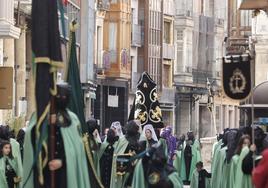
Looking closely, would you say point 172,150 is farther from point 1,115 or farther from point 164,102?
point 164,102

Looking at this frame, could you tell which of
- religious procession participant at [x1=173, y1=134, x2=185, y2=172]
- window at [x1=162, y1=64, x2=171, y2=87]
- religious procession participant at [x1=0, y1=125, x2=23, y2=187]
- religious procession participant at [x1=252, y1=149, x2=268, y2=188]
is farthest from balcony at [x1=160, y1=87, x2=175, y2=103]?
religious procession participant at [x1=252, y1=149, x2=268, y2=188]

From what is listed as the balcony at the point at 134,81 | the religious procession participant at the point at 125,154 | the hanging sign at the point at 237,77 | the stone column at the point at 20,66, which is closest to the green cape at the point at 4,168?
the religious procession participant at the point at 125,154

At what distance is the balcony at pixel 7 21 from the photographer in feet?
108

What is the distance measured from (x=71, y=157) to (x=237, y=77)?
12.8ft

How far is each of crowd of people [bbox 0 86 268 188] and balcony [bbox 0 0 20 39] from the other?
21.1 feet

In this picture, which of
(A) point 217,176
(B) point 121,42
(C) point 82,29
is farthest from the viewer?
(B) point 121,42

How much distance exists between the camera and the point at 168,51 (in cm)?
7344

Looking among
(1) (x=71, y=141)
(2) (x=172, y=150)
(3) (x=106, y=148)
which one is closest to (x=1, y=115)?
(2) (x=172, y=150)

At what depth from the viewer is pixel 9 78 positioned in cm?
2473

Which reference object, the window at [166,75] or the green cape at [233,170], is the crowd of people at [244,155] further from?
the window at [166,75]

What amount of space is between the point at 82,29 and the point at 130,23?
34.0 ft

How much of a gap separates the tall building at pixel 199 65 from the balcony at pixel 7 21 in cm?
3928

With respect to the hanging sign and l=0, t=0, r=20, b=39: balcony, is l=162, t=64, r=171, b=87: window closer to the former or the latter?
l=0, t=0, r=20, b=39: balcony

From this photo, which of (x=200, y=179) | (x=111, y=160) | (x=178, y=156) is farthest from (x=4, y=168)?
(x=178, y=156)
